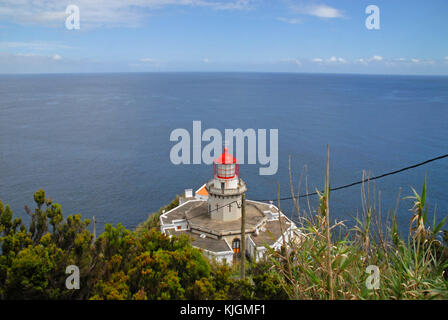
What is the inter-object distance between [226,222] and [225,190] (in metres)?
3.01

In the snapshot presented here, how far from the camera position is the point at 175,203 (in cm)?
4128

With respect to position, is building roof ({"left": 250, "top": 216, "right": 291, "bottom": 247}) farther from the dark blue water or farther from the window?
the dark blue water

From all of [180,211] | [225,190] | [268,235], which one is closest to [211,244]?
[225,190]

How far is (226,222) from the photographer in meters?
29.7

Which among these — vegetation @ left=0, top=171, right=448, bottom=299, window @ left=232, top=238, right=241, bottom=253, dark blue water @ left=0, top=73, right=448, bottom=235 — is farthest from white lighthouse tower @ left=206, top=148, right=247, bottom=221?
dark blue water @ left=0, top=73, right=448, bottom=235

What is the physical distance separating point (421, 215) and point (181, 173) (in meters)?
53.5

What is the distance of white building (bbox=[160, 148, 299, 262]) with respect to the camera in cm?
2788

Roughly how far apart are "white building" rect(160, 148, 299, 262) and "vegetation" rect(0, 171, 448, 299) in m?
12.9

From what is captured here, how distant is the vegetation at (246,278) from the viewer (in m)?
8.03
